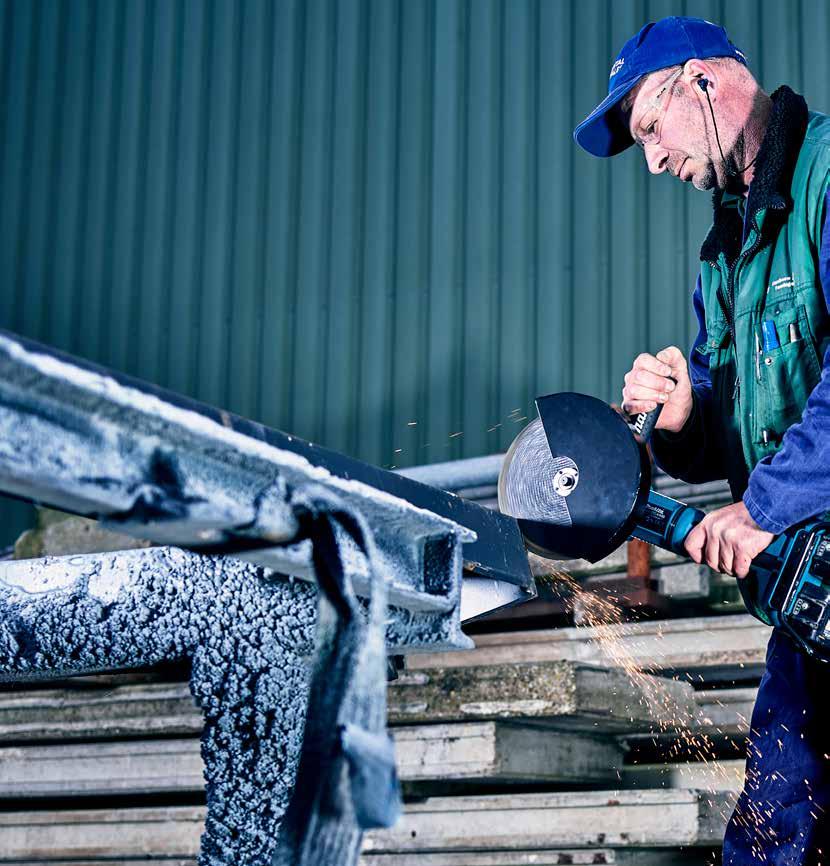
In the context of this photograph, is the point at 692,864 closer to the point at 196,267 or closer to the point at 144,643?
the point at 144,643

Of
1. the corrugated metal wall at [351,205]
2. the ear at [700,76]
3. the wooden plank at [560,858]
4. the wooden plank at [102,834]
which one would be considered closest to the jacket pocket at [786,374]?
the ear at [700,76]

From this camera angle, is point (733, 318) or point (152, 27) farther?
point (152, 27)

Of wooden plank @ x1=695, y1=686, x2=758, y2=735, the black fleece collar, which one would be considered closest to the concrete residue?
the black fleece collar

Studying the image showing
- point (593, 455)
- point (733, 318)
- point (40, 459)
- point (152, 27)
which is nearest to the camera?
point (40, 459)

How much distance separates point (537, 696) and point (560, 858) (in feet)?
1.41

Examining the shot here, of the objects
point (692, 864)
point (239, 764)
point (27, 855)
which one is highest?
point (239, 764)

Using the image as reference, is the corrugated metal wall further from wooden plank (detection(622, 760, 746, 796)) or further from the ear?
the ear

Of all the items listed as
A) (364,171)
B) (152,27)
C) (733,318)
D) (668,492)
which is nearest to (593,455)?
(733,318)

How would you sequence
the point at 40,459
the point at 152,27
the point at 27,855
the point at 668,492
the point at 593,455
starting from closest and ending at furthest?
the point at 40,459 < the point at 593,455 < the point at 27,855 < the point at 668,492 < the point at 152,27

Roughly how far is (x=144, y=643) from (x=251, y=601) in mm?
172

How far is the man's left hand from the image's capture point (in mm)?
2227

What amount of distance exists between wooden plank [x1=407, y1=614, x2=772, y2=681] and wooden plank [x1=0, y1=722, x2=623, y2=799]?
27 centimetres

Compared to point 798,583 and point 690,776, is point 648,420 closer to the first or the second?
point 798,583

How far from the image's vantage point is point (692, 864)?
3.22 m
